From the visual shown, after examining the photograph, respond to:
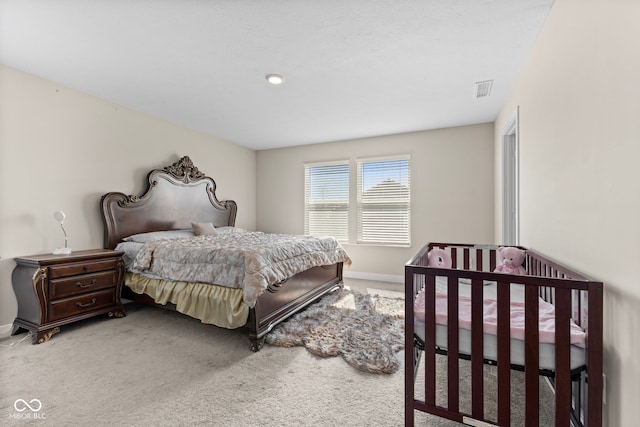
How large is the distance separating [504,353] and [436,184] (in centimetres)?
336

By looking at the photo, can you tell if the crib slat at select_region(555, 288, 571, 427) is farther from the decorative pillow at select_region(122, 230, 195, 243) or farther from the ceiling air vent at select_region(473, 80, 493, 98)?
the decorative pillow at select_region(122, 230, 195, 243)

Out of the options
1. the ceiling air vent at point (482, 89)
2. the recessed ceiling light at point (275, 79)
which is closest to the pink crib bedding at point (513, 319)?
the ceiling air vent at point (482, 89)

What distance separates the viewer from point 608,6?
1.15 meters

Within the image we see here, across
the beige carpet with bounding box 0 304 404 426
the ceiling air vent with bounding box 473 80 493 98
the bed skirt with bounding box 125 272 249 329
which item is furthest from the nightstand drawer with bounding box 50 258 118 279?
the ceiling air vent with bounding box 473 80 493 98

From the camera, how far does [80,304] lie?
8.70ft

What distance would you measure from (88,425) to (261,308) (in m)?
1.19

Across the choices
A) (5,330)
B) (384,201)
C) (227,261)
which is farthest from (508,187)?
(5,330)

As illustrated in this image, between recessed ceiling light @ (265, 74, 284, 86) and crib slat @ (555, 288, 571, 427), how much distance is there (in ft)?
8.51

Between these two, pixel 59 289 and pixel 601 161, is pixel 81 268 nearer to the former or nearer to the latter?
pixel 59 289

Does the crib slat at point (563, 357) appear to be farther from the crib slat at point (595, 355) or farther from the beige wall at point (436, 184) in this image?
the beige wall at point (436, 184)

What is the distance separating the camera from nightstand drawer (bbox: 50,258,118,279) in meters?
2.48

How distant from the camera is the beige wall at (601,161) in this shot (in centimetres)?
101

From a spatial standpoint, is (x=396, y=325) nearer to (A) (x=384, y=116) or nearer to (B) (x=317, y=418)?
(B) (x=317, y=418)

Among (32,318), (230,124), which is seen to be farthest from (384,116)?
(32,318)
